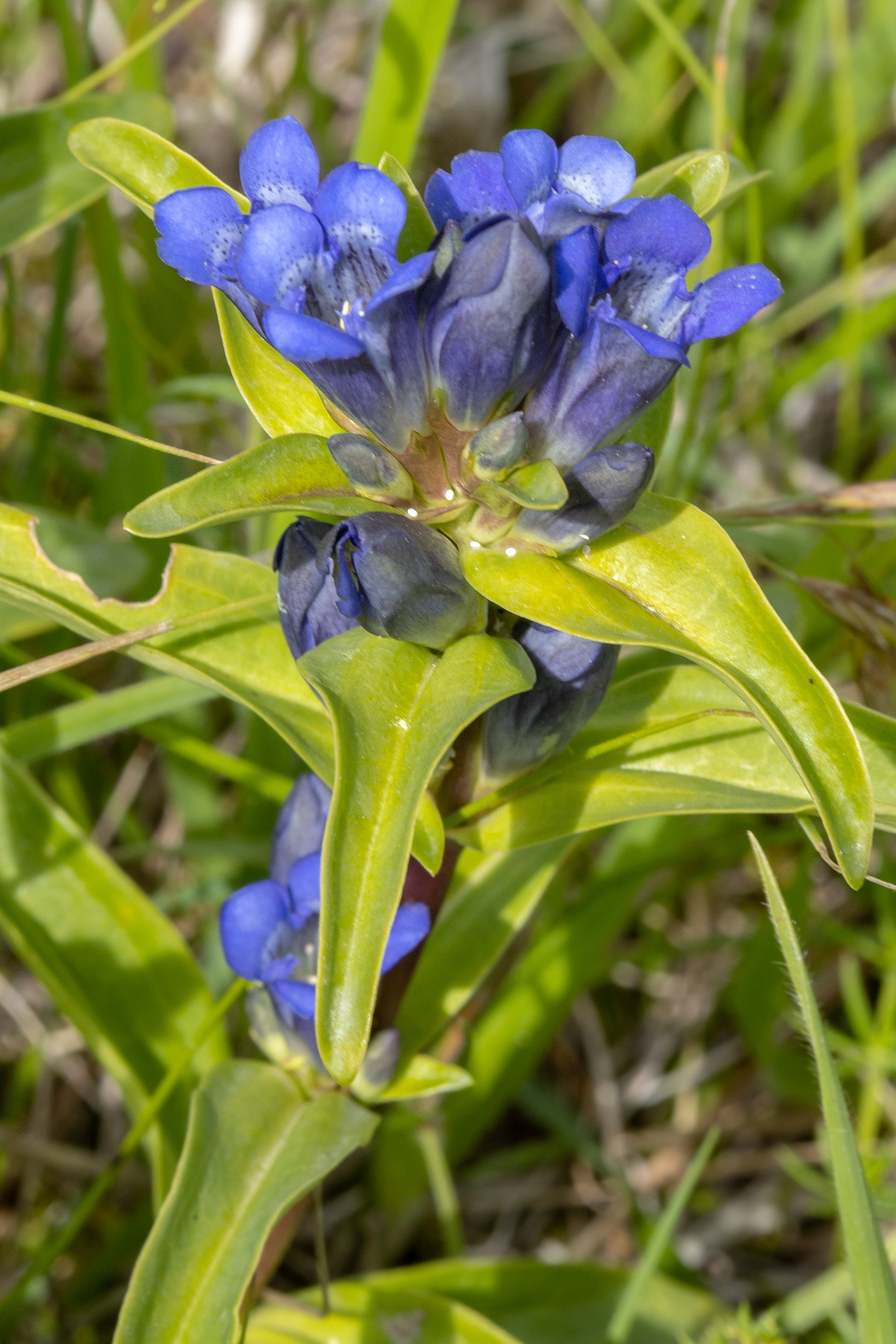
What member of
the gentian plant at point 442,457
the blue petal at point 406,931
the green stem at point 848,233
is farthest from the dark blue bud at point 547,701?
the green stem at point 848,233

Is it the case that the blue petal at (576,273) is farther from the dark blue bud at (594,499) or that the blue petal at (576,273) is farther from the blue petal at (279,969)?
the blue petal at (279,969)

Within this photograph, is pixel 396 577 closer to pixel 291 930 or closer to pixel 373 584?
pixel 373 584

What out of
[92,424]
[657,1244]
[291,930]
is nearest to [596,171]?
[92,424]

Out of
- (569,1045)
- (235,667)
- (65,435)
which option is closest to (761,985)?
(569,1045)

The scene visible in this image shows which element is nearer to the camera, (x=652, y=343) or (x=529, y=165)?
(x=652, y=343)

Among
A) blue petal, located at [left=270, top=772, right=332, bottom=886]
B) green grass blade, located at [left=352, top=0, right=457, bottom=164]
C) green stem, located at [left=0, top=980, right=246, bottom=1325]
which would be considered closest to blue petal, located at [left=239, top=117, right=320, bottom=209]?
blue petal, located at [left=270, top=772, right=332, bottom=886]

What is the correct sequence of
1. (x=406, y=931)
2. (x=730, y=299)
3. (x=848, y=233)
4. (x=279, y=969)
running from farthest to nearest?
(x=848, y=233) < (x=279, y=969) < (x=406, y=931) < (x=730, y=299)
